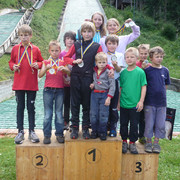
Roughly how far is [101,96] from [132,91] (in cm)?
50

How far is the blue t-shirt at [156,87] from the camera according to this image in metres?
3.73

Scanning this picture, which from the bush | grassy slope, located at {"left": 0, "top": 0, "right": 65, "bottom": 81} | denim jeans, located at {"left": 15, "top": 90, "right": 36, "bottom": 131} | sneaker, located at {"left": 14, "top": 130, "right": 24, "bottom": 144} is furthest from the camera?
the bush

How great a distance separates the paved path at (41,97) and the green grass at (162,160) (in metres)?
1.21

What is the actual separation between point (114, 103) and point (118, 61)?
0.68 metres

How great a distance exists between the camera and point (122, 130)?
12.7 ft

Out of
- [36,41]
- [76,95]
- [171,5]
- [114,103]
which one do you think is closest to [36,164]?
[76,95]

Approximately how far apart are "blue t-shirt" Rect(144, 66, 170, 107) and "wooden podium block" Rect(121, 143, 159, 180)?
0.84m

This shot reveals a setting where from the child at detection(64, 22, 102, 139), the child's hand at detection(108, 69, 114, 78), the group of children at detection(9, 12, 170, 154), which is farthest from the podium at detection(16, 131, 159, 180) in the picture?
the child's hand at detection(108, 69, 114, 78)

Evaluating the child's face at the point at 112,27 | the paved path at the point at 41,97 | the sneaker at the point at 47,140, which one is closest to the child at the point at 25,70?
the sneaker at the point at 47,140

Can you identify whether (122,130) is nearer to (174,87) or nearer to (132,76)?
(132,76)

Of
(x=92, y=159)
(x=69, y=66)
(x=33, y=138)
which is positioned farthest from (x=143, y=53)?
(x=33, y=138)

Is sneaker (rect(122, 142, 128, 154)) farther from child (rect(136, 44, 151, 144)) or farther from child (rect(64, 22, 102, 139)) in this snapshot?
child (rect(64, 22, 102, 139))

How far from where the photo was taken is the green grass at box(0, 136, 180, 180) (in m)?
3.96

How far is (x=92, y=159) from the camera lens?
3.57 m
